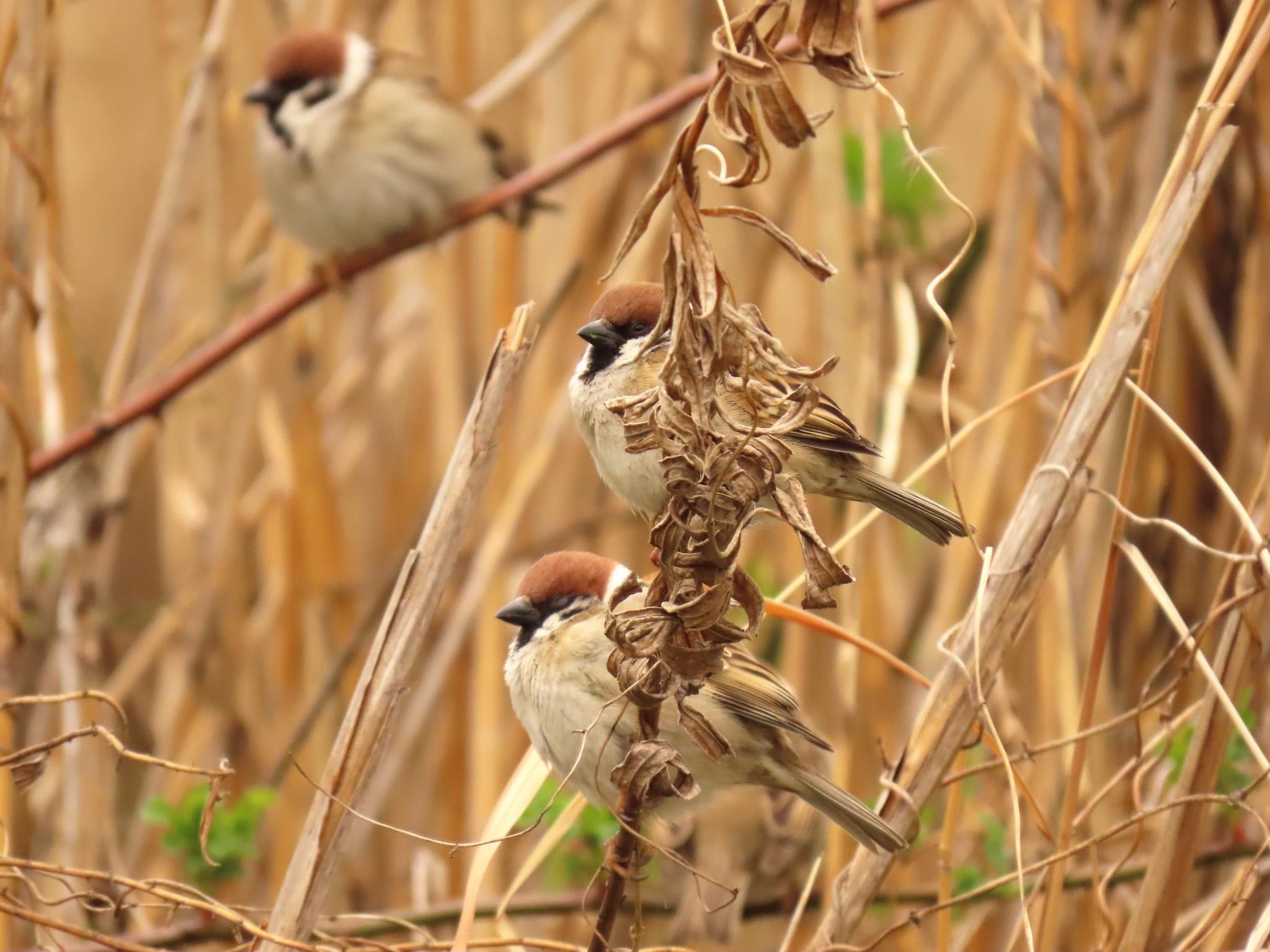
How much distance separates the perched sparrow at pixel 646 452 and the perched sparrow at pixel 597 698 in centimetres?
15

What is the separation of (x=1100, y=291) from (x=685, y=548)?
60.4 inches

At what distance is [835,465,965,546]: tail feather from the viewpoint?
4.84ft

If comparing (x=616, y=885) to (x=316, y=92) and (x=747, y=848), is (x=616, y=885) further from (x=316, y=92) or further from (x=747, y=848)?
(x=316, y=92)

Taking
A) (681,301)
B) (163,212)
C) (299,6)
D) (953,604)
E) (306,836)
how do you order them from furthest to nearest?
(299,6) < (163,212) < (953,604) < (306,836) < (681,301)

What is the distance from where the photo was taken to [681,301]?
2.58ft

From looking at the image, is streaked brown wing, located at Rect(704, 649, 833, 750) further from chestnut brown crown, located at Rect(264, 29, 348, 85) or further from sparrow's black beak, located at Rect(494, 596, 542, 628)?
chestnut brown crown, located at Rect(264, 29, 348, 85)

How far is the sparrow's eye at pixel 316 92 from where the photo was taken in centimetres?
312

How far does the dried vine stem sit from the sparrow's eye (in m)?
2.50

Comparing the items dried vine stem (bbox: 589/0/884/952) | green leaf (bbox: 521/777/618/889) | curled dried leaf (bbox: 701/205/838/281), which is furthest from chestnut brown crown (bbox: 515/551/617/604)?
curled dried leaf (bbox: 701/205/838/281)

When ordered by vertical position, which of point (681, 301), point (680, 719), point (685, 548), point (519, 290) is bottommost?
point (519, 290)

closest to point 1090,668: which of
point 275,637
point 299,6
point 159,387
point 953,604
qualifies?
point 953,604

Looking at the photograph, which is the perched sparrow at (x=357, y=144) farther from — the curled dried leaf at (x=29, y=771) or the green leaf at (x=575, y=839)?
the curled dried leaf at (x=29, y=771)

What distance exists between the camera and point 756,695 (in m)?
1.71

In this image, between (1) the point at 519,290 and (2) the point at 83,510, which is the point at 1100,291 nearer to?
(1) the point at 519,290
